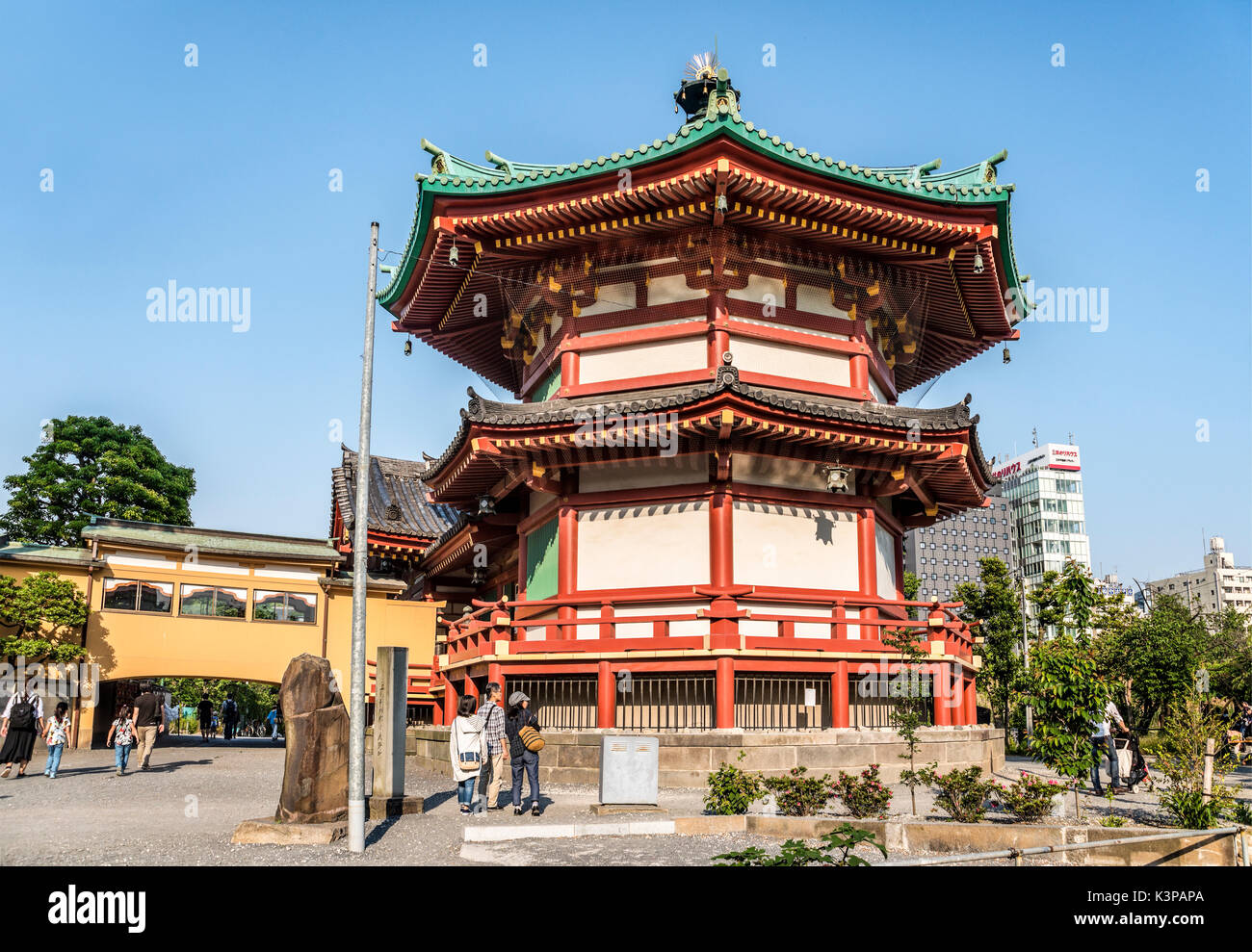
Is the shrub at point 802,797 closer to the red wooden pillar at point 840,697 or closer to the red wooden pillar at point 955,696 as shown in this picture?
the red wooden pillar at point 840,697

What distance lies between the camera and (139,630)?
30.4m

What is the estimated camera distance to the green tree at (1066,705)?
14.1 meters

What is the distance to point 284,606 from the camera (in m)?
33.0

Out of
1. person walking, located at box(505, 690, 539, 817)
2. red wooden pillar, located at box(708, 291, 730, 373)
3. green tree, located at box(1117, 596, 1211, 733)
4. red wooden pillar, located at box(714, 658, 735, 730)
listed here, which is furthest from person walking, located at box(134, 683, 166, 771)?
green tree, located at box(1117, 596, 1211, 733)

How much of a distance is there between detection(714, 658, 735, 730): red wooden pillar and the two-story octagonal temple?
2.0 inches

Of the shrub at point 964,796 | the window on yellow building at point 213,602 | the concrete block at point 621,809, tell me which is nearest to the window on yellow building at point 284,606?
the window on yellow building at point 213,602

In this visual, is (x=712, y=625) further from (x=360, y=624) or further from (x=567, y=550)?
(x=360, y=624)

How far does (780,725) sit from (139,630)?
21608 millimetres

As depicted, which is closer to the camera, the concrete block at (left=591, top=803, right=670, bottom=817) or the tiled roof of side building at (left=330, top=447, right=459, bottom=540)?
the concrete block at (left=591, top=803, right=670, bottom=817)

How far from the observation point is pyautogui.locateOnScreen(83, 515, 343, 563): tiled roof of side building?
101 ft

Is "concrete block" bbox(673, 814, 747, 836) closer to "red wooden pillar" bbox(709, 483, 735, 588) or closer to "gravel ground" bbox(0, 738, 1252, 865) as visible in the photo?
"gravel ground" bbox(0, 738, 1252, 865)

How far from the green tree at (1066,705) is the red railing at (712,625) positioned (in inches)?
209
